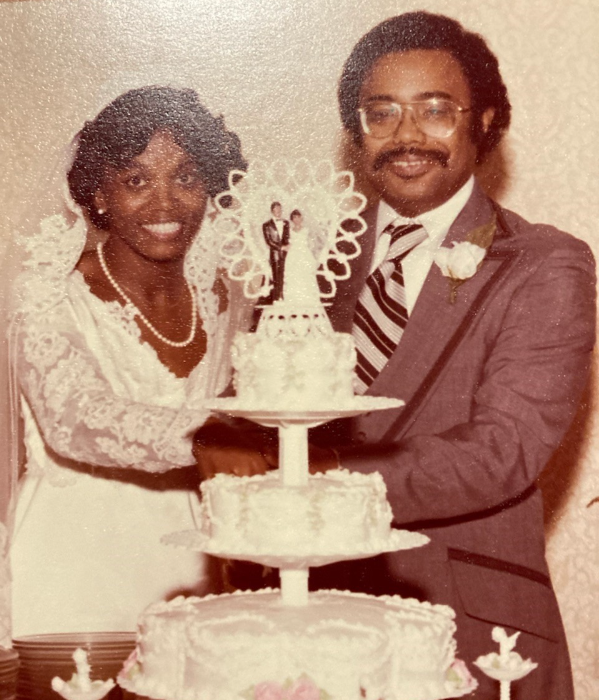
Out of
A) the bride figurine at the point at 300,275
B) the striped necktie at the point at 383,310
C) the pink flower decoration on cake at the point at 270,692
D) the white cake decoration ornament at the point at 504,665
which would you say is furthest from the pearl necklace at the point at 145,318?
the pink flower decoration on cake at the point at 270,692

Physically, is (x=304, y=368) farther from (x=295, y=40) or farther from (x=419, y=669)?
(x=295, y=40)

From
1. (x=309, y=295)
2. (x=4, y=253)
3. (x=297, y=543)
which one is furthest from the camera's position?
(x=4, y=253)

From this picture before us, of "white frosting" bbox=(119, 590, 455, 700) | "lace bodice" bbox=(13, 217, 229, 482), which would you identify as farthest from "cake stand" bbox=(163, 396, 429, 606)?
"lace bodice" bbox=(13, 217, 229, 482)

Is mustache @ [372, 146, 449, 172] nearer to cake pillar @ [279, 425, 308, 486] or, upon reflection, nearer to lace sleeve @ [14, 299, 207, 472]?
lace sleeve @ [14, 299, 207, 472]

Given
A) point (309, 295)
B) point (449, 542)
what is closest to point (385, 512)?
point (309, 295)

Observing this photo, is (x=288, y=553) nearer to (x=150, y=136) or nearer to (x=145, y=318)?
(x=145, y=318)

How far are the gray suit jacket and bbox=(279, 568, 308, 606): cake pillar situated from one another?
40.0 inches

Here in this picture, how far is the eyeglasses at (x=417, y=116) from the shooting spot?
199 inches

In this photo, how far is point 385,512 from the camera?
375 centimetres

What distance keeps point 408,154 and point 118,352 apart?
135 centimetres

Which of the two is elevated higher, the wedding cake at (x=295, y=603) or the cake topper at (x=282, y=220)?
the cake topper at (x=282, y=220)

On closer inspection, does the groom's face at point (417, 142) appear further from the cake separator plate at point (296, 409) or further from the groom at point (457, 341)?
the cake separator plate at point (296, 409)

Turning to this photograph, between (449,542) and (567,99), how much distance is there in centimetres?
180

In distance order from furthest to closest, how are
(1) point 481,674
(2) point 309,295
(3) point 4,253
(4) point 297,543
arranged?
(3) point 4,253
(1) point 481,674
(2) point 309,295
(4) point 297,543
